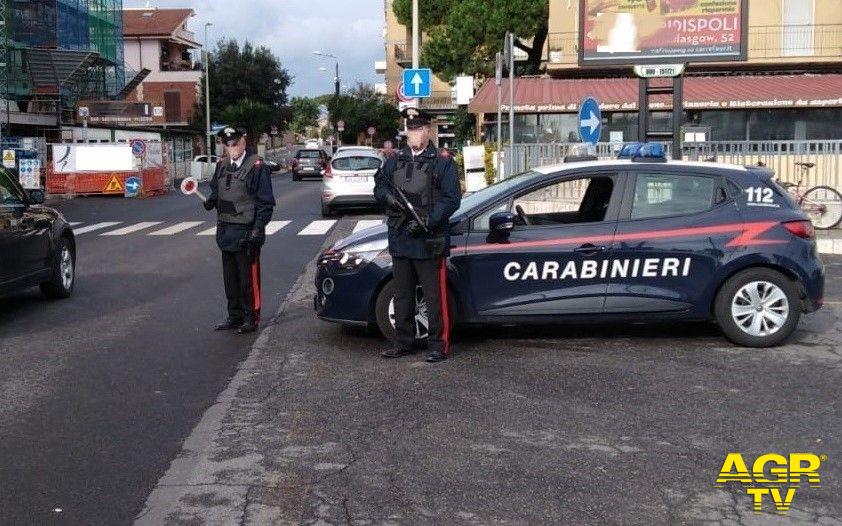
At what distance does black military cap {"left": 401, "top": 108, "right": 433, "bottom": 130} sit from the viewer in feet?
25.5

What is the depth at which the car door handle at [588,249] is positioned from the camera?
820cm

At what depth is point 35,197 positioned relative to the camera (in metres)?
10.7

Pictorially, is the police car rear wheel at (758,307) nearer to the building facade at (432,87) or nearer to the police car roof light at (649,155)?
the police car roof light at (649,155)

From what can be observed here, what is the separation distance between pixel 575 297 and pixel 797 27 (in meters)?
30.9

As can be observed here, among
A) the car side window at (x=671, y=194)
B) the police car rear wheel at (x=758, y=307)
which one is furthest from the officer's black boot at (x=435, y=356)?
the police car rear wheel at (x=758, y=307)

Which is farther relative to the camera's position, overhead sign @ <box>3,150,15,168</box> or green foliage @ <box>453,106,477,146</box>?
green foliage @ <box>453,106,477,146</box>

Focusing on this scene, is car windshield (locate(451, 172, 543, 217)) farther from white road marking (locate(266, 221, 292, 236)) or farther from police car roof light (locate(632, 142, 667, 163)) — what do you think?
white road marking (locate(266, 221, 292, 236))

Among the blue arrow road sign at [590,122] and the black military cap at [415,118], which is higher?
the blue arrow road sign at [590,122]

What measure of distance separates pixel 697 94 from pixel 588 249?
2621 cm

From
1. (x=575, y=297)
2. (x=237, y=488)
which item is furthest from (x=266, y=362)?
(x=237, y=488)

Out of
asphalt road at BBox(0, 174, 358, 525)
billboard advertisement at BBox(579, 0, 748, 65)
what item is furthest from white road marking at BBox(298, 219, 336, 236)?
billboard advertisement at BBox(579, 0, 748, 65)

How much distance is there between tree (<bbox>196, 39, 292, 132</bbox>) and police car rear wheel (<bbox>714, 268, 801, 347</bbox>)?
226 ft

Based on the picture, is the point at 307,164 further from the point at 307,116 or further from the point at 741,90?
the point at 307,116

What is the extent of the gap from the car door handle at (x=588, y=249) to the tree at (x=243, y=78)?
68636 millimetres
